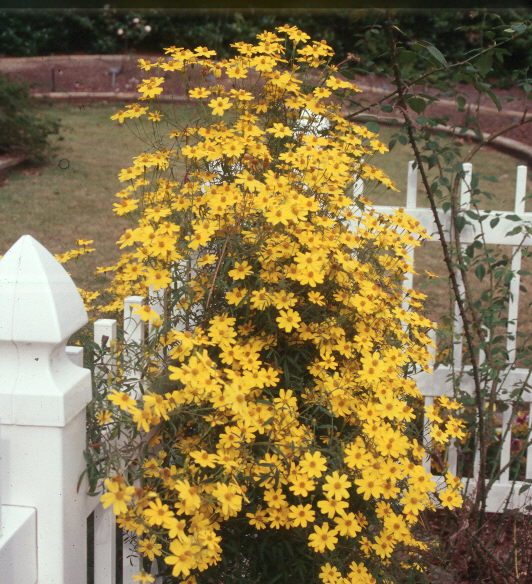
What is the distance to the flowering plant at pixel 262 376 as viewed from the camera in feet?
5.05

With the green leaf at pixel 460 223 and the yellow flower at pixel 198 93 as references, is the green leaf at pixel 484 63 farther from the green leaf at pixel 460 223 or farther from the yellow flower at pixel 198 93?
the yellow flower at pixel 198 93

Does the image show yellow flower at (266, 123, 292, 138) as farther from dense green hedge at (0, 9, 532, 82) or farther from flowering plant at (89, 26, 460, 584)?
dense green hedge at (0, 9, 532, 82)

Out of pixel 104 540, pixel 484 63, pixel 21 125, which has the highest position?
pixel 21 125

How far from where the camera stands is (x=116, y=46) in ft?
35.8

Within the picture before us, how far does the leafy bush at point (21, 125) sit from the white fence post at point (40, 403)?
603cm

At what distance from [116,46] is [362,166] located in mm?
9592

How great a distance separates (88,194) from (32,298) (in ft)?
19.4

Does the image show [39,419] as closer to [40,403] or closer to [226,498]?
[40,403]

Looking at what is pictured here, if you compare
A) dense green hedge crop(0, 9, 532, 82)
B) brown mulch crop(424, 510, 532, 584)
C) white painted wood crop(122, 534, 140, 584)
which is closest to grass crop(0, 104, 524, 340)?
dense green hedge crop(0, 9, 532, 82)

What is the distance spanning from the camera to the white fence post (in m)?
1.33

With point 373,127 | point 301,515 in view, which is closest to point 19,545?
point 301,515

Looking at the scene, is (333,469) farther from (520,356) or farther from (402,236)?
(520,356)

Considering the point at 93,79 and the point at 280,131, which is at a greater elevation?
the point at 93,79

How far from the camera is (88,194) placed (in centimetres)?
707
